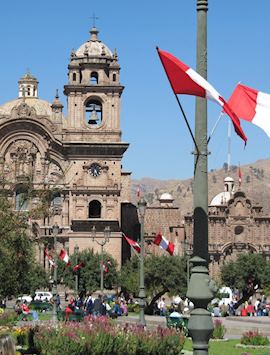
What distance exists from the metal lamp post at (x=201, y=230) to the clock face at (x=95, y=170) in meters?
67.7

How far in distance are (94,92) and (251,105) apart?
6995cm

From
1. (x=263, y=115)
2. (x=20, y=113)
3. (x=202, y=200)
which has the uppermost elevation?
(x=20, y=113)

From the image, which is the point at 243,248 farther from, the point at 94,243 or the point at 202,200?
the point at 202,200

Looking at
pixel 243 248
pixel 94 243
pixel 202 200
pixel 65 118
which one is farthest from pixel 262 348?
pixel 243 248

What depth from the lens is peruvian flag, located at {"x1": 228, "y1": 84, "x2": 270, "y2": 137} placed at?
40.7 feet

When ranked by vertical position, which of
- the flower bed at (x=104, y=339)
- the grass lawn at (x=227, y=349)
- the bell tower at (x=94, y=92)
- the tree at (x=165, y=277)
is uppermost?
the bell tower at (x=94, y=92)

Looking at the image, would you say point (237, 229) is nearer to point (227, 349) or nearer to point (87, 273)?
point (87, 273)

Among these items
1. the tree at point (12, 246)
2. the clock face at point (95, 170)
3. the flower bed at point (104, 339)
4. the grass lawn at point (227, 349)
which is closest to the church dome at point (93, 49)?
the clock face at point (95, 170)

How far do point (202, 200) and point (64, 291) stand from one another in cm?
6774

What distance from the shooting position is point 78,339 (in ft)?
68.2

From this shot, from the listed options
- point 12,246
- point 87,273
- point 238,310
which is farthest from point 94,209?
point 12,246

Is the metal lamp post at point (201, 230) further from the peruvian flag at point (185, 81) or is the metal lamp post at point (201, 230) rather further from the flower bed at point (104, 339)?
the flower bed at point (104, 339)

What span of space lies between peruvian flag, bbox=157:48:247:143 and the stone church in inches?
2603

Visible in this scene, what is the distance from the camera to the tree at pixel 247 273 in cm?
6762
